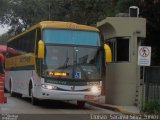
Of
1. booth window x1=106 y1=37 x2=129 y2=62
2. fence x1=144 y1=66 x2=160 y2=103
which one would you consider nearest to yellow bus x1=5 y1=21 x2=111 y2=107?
fence x1=144 y1=66 x2=160 y2=103

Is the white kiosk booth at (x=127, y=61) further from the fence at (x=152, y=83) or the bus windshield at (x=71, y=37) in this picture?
the bus windshield at (x=71, y=37)

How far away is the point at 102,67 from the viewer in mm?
22969

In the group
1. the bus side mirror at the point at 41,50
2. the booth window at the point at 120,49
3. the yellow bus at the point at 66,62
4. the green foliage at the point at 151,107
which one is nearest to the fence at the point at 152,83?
the yellow bus at the point at 66,62

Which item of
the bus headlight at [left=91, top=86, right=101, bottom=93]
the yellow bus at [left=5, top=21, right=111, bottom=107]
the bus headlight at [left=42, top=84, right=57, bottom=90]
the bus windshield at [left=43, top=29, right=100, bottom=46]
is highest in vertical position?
the bus windshield at [left=43, top=29, right=100, bottom=46]

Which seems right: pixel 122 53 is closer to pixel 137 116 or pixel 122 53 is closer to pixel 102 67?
pixel 102 67

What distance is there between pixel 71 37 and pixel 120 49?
425cm

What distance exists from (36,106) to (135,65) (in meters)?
5.16

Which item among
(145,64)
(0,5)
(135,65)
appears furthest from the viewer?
(0,5)

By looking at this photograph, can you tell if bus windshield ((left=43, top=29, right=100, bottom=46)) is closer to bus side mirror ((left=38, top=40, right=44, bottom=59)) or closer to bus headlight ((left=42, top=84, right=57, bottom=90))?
bus side mirror ((left=38, top=40, right=44, bottom=59))

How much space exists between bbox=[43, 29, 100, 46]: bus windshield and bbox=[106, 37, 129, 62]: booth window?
10.4ft

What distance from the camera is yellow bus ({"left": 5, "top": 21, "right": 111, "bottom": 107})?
22.2 meters

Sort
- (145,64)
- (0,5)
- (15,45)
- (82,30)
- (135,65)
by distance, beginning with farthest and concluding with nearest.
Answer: (0,5), (15,45), (135,65), (82,30), (145,64)

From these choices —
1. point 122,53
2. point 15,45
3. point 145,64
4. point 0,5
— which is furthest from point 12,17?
point 145,64

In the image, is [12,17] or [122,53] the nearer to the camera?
[122,53]
